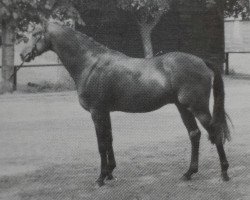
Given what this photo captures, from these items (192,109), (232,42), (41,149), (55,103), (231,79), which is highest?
(192,109)

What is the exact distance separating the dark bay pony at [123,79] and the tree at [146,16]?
507 inches

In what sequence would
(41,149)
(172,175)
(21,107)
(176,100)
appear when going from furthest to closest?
(21,107)
(41,149)
(172,175)
(176,100)

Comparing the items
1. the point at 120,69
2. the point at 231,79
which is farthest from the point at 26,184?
the point at 231,79

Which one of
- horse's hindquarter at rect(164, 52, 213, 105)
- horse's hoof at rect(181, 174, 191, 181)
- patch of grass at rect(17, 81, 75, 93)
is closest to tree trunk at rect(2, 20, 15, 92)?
patch of grass at rect(17, 81, 75, 93)

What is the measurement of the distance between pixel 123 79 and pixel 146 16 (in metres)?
15.0

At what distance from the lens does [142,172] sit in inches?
310

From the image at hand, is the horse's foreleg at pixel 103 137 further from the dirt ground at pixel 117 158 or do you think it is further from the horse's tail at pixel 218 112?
the horse's tail at pixel 218 112

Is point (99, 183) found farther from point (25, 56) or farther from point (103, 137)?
point (25, 56)

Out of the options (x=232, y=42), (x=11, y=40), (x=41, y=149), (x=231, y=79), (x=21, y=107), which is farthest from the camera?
(x=232, y=42)

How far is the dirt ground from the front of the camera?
22.4ft

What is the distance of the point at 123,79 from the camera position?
22.9 ft

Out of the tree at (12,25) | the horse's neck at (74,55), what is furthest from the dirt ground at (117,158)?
the tree at (12,25)

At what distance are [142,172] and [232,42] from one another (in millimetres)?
31785

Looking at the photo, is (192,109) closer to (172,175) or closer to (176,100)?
(176,100)
